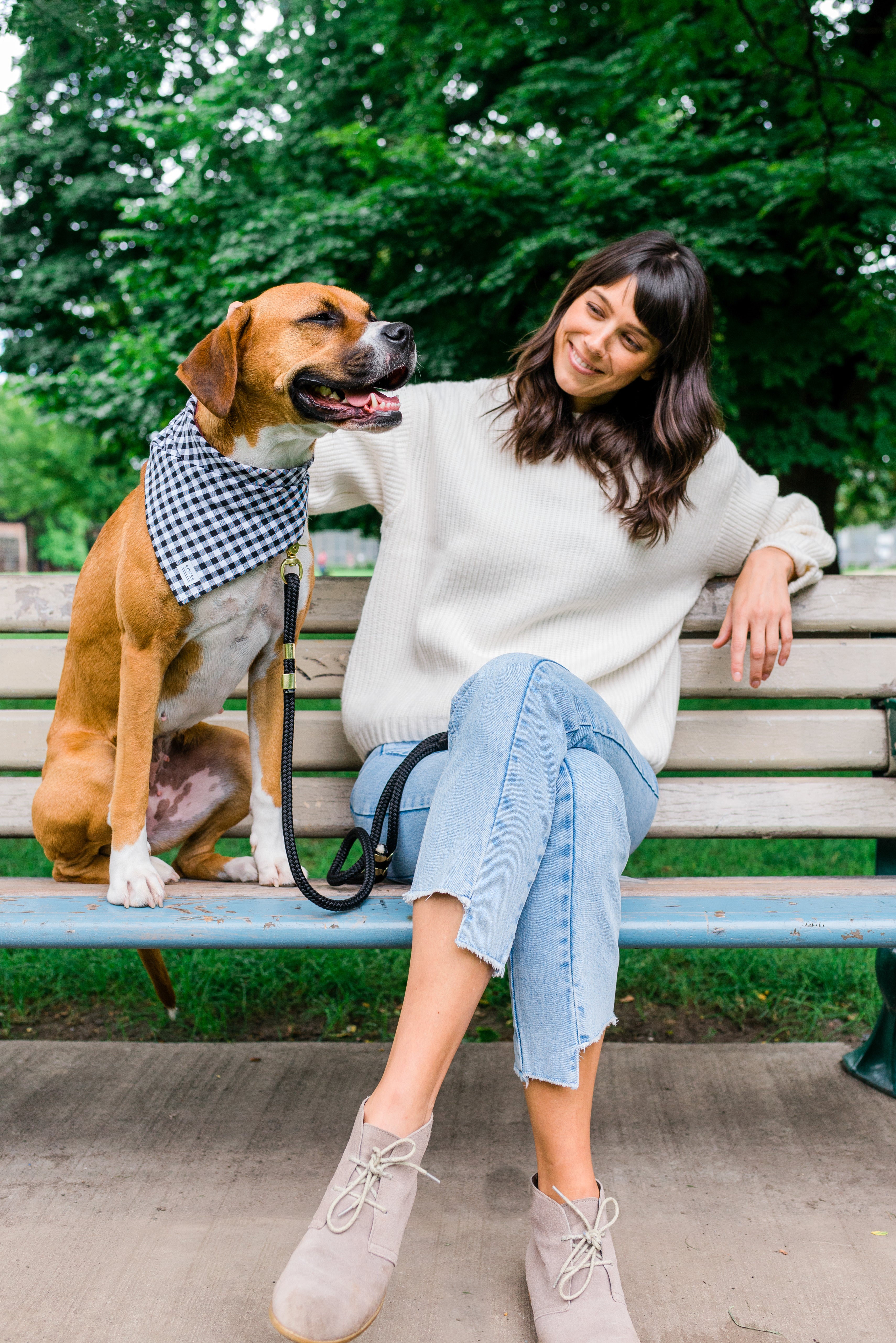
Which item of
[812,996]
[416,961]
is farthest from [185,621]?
[812,996]

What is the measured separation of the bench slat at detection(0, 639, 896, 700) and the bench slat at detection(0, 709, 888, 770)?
5 centimetres

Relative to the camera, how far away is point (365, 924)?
195cm

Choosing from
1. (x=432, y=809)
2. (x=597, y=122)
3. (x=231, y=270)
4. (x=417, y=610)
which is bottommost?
(x=432, y=809)

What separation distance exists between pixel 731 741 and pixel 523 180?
6669 millimetres

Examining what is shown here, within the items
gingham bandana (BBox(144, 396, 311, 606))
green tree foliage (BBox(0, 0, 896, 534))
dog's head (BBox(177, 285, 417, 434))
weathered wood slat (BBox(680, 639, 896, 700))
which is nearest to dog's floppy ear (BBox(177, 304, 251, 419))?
dog's head (BBox(177, 285, 417, 434))

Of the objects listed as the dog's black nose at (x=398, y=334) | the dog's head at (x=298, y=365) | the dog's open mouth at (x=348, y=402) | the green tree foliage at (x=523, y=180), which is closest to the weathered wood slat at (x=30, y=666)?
the dog's head at (x=298, y=365)

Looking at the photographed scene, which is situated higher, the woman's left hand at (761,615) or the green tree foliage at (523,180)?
the green tree foliage at (523,180)

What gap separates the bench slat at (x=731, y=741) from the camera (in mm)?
2771

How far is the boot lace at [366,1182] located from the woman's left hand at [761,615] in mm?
1327

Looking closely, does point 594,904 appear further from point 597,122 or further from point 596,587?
point 597,122

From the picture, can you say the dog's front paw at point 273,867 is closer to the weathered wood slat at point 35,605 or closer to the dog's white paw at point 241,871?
the dog's white paw at point 241,871

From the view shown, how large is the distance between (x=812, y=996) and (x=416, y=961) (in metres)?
1.94

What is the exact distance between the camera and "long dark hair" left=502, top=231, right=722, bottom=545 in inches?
97.2

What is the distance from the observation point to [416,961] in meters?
1.83
